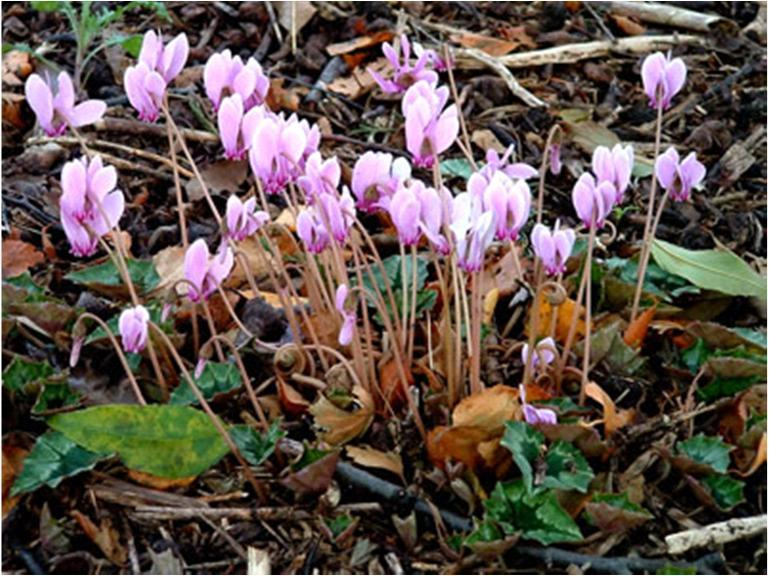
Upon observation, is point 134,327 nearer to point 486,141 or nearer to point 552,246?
point 552,246

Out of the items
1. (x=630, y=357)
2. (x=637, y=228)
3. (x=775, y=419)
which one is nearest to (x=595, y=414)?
(x=630, y=357)

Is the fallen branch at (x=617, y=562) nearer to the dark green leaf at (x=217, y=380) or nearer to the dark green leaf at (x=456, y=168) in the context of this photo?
the dark green leaf at (x=217, y=380)

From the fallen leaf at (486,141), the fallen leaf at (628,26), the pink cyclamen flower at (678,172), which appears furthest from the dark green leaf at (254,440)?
the fallen leaf at (628,26)

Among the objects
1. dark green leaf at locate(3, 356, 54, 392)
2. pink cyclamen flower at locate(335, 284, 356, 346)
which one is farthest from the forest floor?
pink cyclamen flower at locate(335, 284, 356, 346)

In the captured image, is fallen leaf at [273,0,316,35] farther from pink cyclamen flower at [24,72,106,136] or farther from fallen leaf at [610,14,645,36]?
pink cyclamen flower at [24,72,106,136]

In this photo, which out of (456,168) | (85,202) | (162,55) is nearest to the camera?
(85,202)

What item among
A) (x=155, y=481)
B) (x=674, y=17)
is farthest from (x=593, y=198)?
(x=674, y=17)
